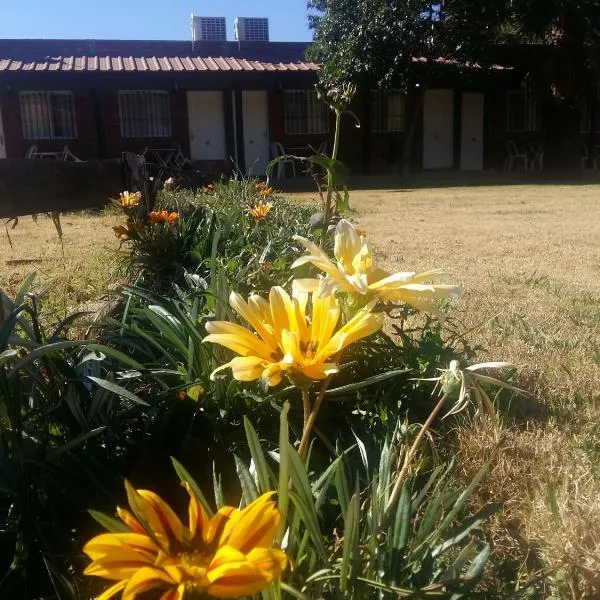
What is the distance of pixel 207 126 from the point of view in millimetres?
18562

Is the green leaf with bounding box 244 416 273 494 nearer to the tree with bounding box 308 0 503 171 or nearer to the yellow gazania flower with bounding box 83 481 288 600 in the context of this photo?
the yellow gazania flower with bounding box 83 481 288 600

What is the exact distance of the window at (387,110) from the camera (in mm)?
19609

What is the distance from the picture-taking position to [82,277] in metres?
4.56

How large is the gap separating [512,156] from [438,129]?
7.61 ft

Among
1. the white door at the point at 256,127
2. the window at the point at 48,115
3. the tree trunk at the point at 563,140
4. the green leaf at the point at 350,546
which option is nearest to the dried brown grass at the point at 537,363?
the green leaf at the point at 350,546

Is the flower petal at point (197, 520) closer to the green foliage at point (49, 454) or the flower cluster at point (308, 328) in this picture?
the flower cluster at point (308, 328)

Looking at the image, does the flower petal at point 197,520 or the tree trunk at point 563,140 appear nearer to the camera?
the flower petal at point 197,520

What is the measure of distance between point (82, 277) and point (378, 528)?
3.82m

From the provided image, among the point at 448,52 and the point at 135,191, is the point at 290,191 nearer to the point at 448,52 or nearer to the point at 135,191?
the point at 448,52

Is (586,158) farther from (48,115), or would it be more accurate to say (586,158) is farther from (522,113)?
(48,115)

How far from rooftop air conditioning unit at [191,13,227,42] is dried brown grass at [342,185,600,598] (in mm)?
13265

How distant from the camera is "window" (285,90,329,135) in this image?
1881 centimetres

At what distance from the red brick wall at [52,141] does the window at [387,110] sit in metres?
7.35

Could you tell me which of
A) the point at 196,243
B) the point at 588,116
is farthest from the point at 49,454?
the point at 588,116
